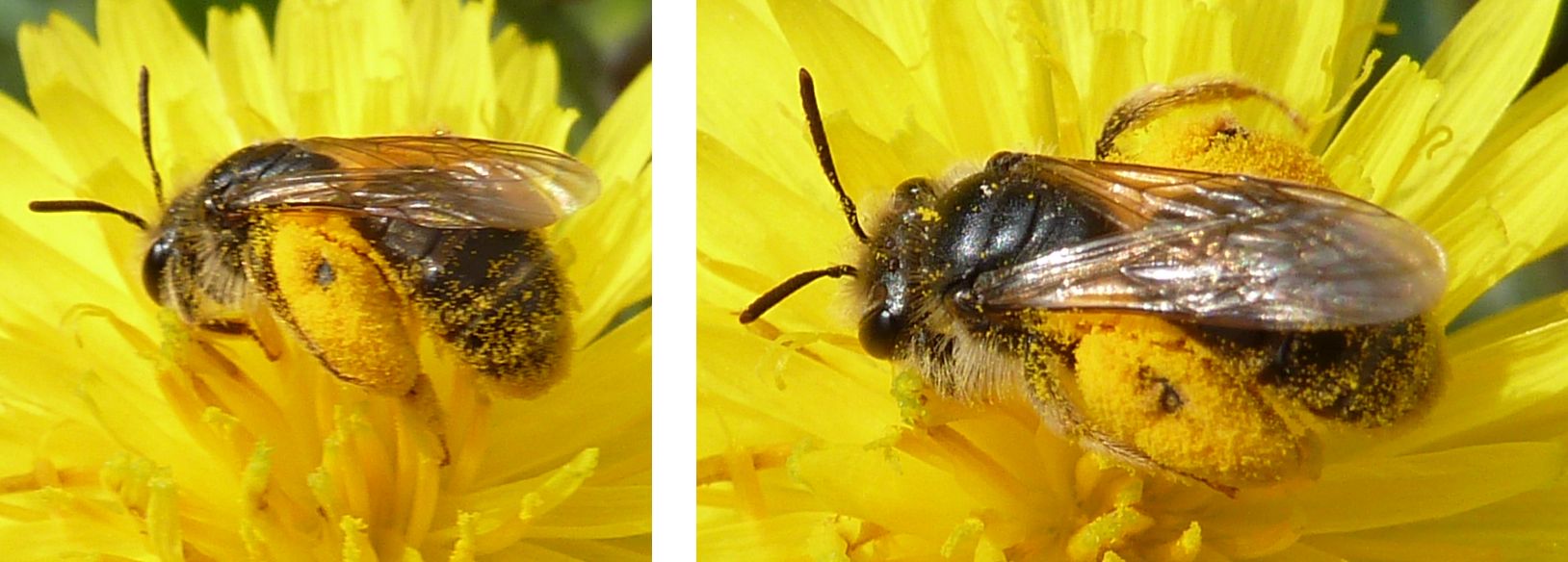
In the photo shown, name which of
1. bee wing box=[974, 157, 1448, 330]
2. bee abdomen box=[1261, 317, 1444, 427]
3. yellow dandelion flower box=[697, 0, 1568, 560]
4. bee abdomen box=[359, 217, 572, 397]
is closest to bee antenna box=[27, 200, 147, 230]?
bee abdomen box=[359, 217, 572, 397]

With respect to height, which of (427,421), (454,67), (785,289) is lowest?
(427,421)

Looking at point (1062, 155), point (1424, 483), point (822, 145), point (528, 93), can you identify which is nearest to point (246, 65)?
point (528, 93)

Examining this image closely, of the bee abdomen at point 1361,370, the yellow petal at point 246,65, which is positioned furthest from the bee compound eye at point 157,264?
the bee abdomen at point 1361,370

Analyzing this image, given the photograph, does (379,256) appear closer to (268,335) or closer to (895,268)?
(268,335)

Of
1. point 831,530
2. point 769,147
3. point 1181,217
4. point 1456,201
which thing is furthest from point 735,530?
point 1456,201

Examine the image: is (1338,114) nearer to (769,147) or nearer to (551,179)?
(769,147)

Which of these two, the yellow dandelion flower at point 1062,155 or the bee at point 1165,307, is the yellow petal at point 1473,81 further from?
the bee at point 1165,307
